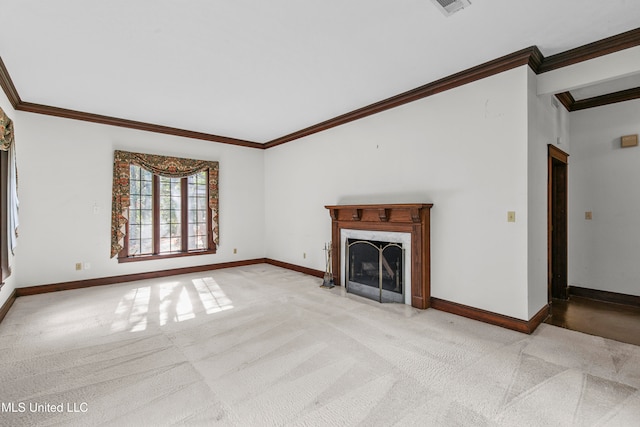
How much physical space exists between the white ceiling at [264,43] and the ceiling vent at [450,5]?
2.1 inches

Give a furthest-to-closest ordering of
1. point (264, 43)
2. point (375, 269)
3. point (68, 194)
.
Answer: point (68, 194) < point (375, 269) < point (264, 43)

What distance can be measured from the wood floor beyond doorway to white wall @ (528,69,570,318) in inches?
12.3

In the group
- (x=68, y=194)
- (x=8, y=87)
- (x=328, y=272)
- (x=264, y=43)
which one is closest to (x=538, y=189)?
(x=328, y=272)

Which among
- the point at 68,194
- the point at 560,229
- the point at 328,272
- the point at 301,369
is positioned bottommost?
the point at 301,369

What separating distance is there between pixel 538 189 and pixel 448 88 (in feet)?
4.88

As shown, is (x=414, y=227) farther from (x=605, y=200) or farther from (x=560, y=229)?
(x=605, y=200)

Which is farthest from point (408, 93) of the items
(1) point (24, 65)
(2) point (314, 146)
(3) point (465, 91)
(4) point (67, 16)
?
(1) point (24, 65)

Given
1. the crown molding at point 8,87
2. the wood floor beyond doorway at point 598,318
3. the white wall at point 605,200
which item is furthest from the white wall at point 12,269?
the white wall at point 605,200

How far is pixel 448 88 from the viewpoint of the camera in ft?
11.6

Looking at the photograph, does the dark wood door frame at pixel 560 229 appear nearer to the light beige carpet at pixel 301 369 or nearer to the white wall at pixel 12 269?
the light beige carpet at pixel 301 369

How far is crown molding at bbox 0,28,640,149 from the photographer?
279 cm

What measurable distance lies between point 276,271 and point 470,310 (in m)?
3.57

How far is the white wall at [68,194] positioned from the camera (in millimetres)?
4344

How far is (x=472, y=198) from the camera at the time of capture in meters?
3.35
